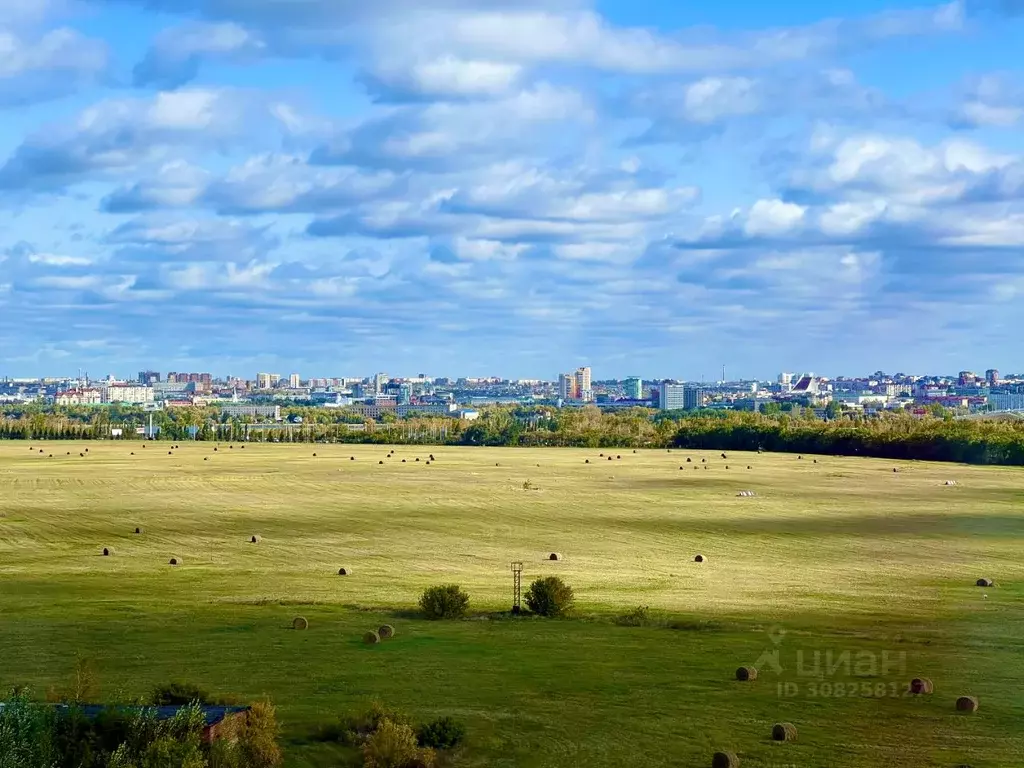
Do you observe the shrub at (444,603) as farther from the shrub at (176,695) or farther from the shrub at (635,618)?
the shrub at (176,695)

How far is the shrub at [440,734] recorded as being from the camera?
84.7ft

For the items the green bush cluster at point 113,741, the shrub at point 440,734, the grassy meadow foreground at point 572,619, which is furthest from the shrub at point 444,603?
the green bush cluster at point 113,741

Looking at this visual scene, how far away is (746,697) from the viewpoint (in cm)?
2975

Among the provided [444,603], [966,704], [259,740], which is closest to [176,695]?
[259,740]

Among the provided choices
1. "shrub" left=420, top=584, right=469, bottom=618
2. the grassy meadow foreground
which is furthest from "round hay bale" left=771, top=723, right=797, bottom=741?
"shrub" left=420, top=584, right=469, bottom=618

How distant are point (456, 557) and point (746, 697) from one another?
3212 cm

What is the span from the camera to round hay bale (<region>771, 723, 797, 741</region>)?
1032 inches

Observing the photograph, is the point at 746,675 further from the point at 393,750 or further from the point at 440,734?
the point at 393,750

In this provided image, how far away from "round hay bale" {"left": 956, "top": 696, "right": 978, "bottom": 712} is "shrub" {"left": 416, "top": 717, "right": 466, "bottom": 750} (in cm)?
1055

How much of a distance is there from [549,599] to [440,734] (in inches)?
612

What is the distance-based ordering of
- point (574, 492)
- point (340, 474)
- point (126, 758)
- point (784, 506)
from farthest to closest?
1. point (340, 474)
2. point (574, 492)
3. point (784, 506)
4. point (126, 758)

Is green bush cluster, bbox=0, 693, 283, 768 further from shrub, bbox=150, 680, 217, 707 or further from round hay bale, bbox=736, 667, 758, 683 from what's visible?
round hay bale, bbox=736, 667, 758, 683

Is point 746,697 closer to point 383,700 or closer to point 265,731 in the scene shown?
point 383,700

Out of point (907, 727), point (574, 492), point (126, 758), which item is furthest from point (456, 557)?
point (574, 492)
